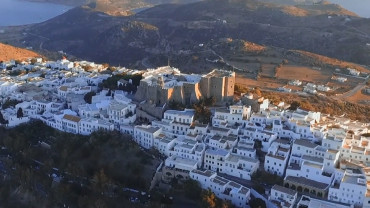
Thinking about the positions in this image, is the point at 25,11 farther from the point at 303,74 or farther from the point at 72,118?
the point at 72,118

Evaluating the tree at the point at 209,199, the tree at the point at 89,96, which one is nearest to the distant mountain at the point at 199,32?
the tree at the point at 89,96

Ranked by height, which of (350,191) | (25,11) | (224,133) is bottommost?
(350,191)

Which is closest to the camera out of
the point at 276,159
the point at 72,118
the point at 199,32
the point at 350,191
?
the point at 350,191

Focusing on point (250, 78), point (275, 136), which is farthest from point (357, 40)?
point (275, 136)

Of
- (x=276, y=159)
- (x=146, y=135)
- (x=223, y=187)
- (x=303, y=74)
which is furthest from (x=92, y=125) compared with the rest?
(x=303, y=74)

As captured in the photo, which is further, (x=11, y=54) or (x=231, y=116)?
(x=11, y=54)

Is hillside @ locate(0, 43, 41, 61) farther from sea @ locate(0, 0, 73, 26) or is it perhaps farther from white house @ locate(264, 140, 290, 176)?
sea @ locate(0, 0, 73, 26)

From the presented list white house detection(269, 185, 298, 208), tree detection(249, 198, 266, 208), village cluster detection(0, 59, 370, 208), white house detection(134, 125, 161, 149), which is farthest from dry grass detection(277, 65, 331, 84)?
tree detection(249, 198, 266, 208)
